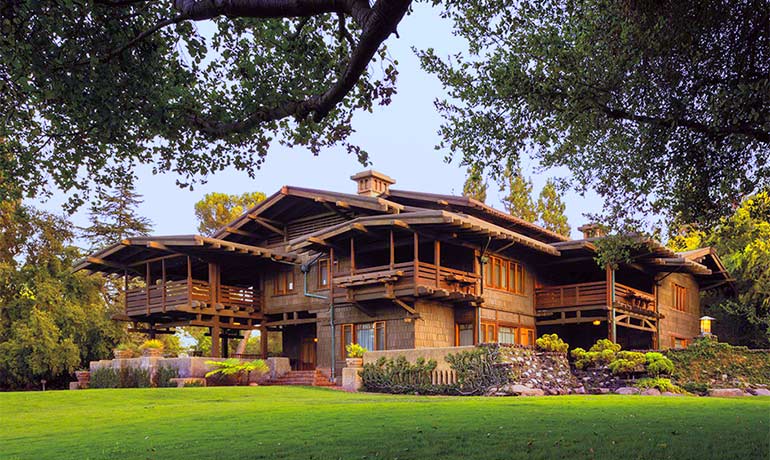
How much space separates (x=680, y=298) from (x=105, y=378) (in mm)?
25921

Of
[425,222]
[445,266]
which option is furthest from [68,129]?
[445,266]

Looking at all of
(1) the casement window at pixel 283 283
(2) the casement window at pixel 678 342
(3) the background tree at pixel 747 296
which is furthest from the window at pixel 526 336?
(1) the casement window at pixel 283 283

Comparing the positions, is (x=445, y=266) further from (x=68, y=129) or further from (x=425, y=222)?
(x=68, y=129)

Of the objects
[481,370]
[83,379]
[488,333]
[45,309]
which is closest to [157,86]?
[481,370]

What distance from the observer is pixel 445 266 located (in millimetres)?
27766

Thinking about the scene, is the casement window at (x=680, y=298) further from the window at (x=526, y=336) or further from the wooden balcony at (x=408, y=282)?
the wooden balcony at (x=408, y=282)

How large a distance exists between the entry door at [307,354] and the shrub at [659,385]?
578 inches

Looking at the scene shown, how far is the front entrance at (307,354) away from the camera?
3238 cm

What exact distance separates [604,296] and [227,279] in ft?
54.4

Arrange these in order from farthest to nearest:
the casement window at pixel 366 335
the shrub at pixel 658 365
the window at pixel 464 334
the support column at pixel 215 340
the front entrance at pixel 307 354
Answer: the front entrance at pixel 307 354 < the support column at pixel 215 340 < the window at pixel 464 334 < the casement window at pixel 366 335 < the shrub at pixel 658 365

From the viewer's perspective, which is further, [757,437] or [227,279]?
[227,279]

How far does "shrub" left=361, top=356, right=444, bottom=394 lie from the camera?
72.2 feet

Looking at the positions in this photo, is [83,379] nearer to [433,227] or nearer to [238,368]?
[238,368]

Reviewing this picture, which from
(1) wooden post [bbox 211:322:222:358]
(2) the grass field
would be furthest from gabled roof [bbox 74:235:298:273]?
(2) the grass field
